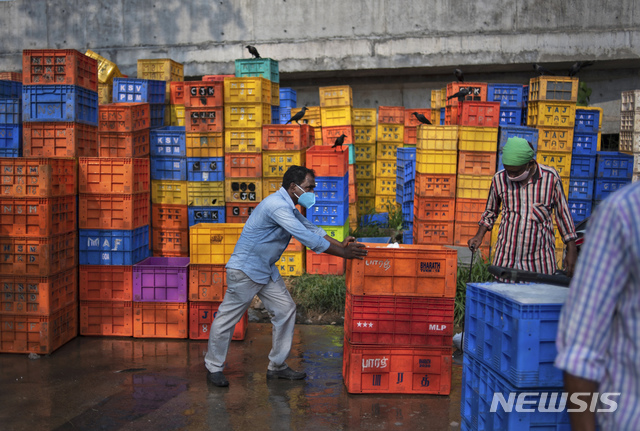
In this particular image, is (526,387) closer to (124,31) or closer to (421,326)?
(421,326)

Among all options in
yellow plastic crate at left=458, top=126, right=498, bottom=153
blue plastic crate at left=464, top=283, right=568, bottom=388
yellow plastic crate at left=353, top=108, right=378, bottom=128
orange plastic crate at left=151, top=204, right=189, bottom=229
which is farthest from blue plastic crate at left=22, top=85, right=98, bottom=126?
yellow plastic crate at left=353, top=108, right=378, bottom=128

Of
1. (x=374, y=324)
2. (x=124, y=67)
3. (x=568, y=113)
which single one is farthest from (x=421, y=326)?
(x=124, y=67)

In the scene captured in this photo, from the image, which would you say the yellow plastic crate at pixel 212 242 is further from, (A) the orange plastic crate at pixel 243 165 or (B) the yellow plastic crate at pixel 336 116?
(B) the yellow plastic crate at pixel 336 116

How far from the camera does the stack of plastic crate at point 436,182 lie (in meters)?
9.09

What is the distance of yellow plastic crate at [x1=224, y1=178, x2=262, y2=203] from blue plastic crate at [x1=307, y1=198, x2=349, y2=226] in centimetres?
90

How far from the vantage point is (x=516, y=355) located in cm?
298

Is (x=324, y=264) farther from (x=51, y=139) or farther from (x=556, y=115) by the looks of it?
(x=556, y=115)

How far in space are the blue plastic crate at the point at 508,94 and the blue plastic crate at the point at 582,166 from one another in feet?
4.84

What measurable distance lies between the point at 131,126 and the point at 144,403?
15.6 ft

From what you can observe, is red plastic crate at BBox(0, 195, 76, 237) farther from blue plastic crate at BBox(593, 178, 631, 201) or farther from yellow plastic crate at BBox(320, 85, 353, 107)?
blue plastic crate at BBox(593, 178, 631, 201)

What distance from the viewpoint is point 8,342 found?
6.53 meters

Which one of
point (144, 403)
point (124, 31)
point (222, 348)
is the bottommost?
point (144, 403)

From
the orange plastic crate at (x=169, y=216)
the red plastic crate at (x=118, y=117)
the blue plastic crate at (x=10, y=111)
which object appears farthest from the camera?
the orange plastic crate at (x=169, y=216)

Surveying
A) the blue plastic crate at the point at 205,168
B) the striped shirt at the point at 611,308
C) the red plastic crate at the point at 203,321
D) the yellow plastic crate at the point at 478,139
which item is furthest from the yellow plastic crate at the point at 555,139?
the striped shirt at the point at 611,308
